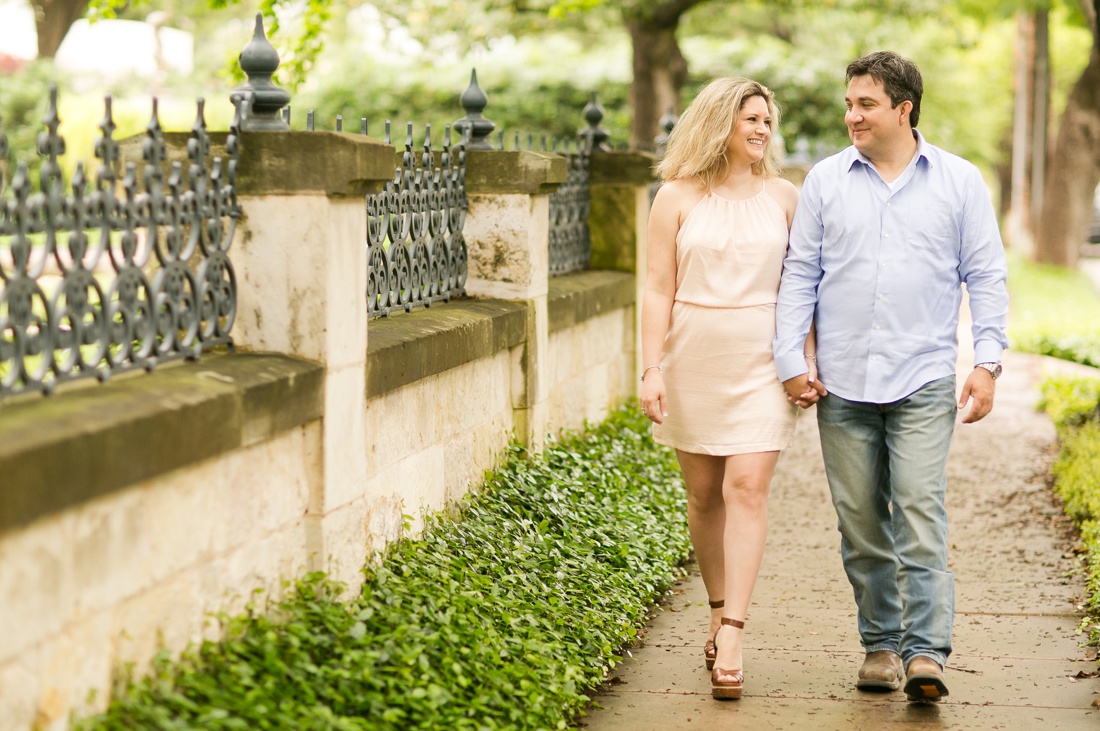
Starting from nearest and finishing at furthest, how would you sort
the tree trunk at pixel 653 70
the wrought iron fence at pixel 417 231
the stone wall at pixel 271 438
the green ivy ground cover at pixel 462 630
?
1. the stone wall at pixel 271 438
2. the green ivy ground cover at pixel 462 630
3. the wrought iron fence at pixel 417 231
4. the tree trunk at pixel 653 70

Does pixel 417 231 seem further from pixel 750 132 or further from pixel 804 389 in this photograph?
pixel 804 389

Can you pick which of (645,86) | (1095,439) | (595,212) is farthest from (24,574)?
(645,86)

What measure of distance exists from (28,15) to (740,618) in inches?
892

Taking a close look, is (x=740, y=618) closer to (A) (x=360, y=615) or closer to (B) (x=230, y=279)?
(A) (x=360, y=615)

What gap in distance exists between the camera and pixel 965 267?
4.54 m

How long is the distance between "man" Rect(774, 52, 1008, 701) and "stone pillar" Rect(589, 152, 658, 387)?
3940 millimetres

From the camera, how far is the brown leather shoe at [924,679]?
4.39 meters

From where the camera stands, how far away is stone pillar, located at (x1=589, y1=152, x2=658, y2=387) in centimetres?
857

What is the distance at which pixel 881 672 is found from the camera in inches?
182

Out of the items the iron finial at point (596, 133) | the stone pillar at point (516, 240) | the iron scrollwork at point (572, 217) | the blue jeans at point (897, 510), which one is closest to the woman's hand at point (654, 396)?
the blue jeans at point (897, 510)

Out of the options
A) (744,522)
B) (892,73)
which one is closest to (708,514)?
(744,522)

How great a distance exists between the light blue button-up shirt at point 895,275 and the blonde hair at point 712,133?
33 cm

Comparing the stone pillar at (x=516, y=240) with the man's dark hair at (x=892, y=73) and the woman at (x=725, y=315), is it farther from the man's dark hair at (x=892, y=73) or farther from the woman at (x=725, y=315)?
the man's dark hair at (x=892, y=73)

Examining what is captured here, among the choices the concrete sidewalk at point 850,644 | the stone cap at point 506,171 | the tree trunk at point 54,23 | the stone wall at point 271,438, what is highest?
the tree trunk at point 54,23
